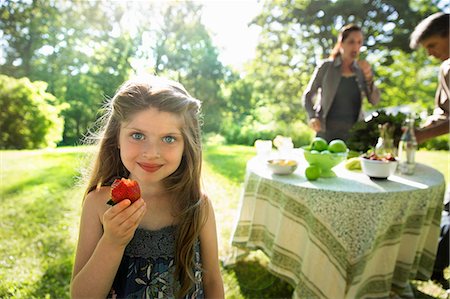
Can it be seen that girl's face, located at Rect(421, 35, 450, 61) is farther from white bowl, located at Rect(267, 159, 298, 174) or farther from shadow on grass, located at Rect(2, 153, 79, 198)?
shadow on grass, located at Rect(2, 153, 79, 198)

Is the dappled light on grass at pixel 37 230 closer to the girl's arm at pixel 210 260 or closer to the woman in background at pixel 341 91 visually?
the girl's arm at pixel 210 260

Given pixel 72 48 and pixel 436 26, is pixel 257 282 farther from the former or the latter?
pixel 72 48

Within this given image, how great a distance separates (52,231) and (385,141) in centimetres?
348

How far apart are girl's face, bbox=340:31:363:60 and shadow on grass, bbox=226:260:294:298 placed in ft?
7.57

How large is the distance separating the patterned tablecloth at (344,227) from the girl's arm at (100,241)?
115cm

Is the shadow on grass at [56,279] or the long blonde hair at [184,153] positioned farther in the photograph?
the shadow on grass at [56,279]

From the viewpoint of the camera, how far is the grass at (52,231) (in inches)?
108

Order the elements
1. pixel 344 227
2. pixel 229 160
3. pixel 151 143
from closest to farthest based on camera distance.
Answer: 1. pixel 151 143
2. pixel 344 227
3. pixel 229 160

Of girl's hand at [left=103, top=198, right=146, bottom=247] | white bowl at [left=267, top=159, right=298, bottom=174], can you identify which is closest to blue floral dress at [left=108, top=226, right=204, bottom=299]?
girl's hand at [left=103, top=198, right=146, bottom=247]

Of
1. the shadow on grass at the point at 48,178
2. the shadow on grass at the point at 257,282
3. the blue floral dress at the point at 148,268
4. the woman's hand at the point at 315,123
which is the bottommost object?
the shadow on grass at the point at 48,178

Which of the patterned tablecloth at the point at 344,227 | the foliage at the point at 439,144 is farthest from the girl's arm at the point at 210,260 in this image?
the foliage at the point at 439,144

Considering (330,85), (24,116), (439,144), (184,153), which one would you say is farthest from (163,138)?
(439,144)

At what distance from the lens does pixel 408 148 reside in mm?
2457

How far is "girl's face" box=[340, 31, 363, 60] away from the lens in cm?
354
